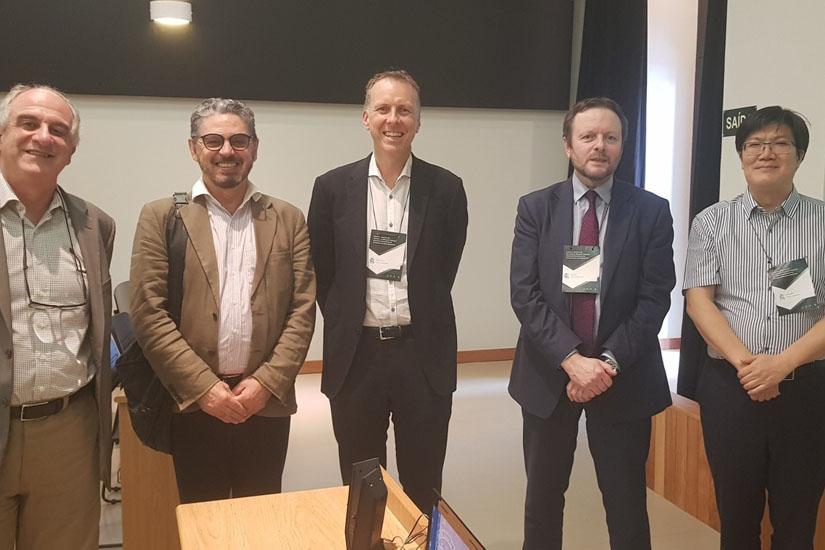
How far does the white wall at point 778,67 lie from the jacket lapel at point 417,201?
1549mm

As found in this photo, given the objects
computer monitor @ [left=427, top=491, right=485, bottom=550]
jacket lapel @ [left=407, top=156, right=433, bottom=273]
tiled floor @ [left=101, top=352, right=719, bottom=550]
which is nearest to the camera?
computer monitor @ [left=427, top=491, right=485, bottom=550]

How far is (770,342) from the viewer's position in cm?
240

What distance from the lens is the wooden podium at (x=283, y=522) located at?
5.73ft

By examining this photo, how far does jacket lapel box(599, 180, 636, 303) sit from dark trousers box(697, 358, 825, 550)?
452 mm

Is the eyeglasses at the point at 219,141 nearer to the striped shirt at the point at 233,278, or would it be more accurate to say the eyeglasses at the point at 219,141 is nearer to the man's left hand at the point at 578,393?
the striped shirt at the point at 233,278

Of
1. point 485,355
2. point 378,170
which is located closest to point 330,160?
point 485,355

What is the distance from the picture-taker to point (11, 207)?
6.77 feet

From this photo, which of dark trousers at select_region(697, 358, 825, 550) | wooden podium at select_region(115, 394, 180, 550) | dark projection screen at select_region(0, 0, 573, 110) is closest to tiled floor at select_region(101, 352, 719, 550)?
wooden podium at select_region(115, 394, 180, 550)

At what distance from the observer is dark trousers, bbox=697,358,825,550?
7.82ft

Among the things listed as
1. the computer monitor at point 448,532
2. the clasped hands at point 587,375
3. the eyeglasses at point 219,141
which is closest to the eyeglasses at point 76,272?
the eyeglasses at point 219,141

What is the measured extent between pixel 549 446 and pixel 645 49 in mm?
3958

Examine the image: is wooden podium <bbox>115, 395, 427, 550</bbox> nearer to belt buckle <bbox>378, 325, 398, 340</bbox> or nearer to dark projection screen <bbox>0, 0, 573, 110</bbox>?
belt buckle <bbox>378, 325, 398, 340</bbox>

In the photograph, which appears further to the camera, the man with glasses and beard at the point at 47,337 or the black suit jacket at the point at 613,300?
the black suit jacket at the point at 613,300

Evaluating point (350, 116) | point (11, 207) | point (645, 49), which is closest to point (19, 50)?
point (350, 116)
